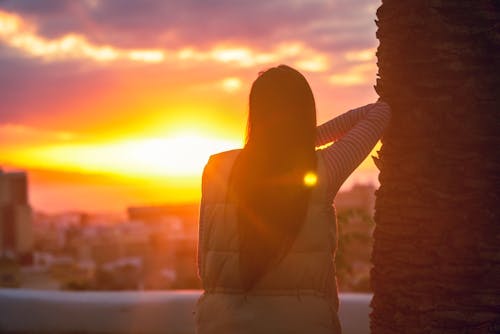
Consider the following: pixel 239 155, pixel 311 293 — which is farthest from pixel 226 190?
pixel 311 293

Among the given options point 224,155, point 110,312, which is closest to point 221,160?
point 224,155

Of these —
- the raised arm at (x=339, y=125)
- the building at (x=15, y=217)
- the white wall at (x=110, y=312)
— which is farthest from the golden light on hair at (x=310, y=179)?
the building at (x=15, y=217)

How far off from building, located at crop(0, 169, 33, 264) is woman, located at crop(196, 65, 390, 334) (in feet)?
144

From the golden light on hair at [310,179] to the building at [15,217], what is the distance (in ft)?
144

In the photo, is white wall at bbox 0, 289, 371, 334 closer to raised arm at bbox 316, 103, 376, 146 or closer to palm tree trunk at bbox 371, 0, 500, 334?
palm tree trunk at bbox 371, 0, 500, 334

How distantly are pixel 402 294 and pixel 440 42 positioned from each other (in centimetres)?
157

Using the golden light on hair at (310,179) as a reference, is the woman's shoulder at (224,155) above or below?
above

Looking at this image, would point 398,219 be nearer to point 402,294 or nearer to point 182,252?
point 402,294

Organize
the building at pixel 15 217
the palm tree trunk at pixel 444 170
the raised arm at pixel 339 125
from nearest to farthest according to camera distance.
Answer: the raised arm at pixel 339 125 < the palm tree trunk at pixel 444 170 < the building at pixel 15 217

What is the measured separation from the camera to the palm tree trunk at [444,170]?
178 inches

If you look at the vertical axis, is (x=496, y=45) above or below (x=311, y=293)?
above

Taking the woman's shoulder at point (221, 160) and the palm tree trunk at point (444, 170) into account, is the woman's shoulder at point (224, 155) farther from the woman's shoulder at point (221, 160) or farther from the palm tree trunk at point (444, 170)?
the palm tree trunk at point (444, 170)

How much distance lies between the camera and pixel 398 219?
4699 millimetres

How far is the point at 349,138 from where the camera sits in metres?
3.25
